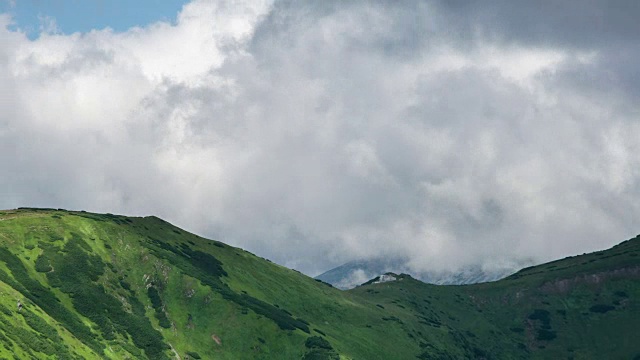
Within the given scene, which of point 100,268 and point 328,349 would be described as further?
point 328,349

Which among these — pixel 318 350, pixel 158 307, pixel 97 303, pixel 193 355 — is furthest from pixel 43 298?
pixel 318 350

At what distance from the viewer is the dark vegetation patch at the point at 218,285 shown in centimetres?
17850

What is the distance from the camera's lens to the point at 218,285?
185625 mm

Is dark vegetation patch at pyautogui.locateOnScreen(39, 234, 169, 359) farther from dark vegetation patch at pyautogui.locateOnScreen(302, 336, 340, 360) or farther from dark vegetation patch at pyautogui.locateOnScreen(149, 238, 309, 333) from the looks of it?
dark vegetation patch at pyautogui.locateOnScreen(302, 336, 340, 360)

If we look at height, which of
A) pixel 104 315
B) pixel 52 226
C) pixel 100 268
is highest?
pixel 52 226

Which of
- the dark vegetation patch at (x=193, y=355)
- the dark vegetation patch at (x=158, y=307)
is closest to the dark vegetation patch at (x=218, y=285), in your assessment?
the dark vegetation patch at (x=158, y=307)

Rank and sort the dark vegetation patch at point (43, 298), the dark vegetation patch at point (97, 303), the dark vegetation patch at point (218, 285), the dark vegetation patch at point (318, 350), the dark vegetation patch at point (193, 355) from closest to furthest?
the dark vegetation patch at point (43, 298) → the dark vegetation patch at point (97, 303) → the dark vegetation patch at point (193, 355) → the dark vegetation patch at point (318, 350) → the dark vegetation patch at point (218, 285)

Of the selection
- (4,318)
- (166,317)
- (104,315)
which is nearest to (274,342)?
(166,317)

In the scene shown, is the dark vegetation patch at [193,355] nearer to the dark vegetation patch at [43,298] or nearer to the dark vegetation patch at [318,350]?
the dark vegetation patch at [43,298]

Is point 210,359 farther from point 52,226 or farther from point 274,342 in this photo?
point 52,226

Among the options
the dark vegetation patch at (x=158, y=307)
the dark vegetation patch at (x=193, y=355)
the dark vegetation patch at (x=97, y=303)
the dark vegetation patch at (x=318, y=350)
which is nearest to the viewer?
the dark vegetation patch at (x=97, y=303)

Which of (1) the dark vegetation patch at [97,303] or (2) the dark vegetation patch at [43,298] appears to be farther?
(1) the dark vegetation patch at [97,303]

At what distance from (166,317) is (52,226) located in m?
38.4

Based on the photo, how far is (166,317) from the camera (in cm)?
16138
